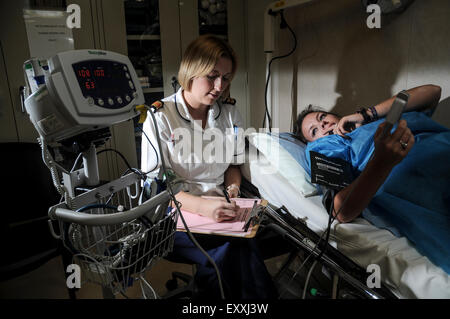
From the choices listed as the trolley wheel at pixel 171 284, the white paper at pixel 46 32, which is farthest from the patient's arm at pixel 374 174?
the white paper at pixel 46 32

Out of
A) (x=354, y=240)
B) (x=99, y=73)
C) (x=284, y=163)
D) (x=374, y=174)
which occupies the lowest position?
(x=354, y=240)

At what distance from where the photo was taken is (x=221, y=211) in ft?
3.89

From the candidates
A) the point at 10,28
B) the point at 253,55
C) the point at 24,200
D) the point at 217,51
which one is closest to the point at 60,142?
the point at 217,51

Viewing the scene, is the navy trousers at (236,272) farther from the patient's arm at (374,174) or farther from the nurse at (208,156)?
the patient's arm at (374,174)

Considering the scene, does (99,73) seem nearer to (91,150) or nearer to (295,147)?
(91,150)

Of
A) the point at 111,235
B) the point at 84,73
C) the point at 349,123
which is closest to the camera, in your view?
the point at 84,73

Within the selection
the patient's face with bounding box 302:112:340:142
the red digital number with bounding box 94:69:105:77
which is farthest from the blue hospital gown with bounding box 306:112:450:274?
the red digital number with bounding box 94:69:105:77

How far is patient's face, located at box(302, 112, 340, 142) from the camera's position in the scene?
5.48ft

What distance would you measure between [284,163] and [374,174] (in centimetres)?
60

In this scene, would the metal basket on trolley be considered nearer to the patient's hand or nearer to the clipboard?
the clipboard

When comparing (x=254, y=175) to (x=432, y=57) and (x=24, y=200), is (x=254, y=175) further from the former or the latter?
(x=24, y=200)

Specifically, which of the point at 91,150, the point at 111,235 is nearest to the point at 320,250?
the point at 111,235

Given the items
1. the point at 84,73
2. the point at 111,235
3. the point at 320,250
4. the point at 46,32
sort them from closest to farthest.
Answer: the point at 84,73
the point at 111,235
the point at 320,250
the point at 46,32

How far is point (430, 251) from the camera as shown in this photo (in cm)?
98
